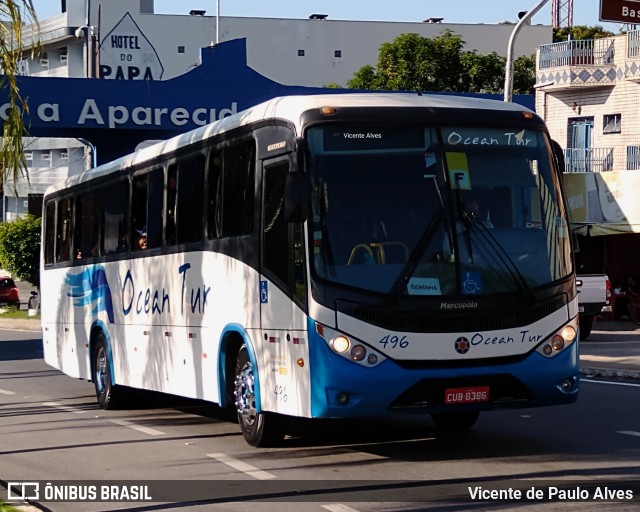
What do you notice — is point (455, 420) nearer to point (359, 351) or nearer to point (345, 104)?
point (359, 351)

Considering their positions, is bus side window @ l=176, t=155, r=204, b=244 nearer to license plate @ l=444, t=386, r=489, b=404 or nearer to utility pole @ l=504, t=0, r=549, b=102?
license plate @ l=444, t=386, r=489, b=404

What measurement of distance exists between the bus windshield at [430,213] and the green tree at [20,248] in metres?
40.1

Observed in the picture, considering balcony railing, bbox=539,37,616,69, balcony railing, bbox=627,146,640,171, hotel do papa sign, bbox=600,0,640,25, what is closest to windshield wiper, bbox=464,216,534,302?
hotel do papa sign, bbox=600,0,640,25

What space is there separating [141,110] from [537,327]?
55.5 ft

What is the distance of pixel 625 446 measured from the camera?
1145 cm

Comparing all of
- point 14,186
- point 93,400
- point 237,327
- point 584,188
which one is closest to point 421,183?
point 237,327

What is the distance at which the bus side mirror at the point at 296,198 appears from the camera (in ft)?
33.9

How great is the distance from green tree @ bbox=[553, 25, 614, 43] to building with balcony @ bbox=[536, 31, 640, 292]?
32.2 metres

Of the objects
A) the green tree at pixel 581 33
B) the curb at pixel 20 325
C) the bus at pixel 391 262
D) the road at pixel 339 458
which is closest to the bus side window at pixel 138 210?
the road at pixel 339 458

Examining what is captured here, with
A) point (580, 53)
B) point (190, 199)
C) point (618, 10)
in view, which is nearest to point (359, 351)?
point (190, 199)

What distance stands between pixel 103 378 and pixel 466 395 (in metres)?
7.79

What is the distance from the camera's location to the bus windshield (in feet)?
34.3

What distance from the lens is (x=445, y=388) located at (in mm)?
10461

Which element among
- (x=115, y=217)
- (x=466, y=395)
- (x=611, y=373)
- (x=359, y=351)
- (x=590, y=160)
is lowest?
(x=611, y=373)
